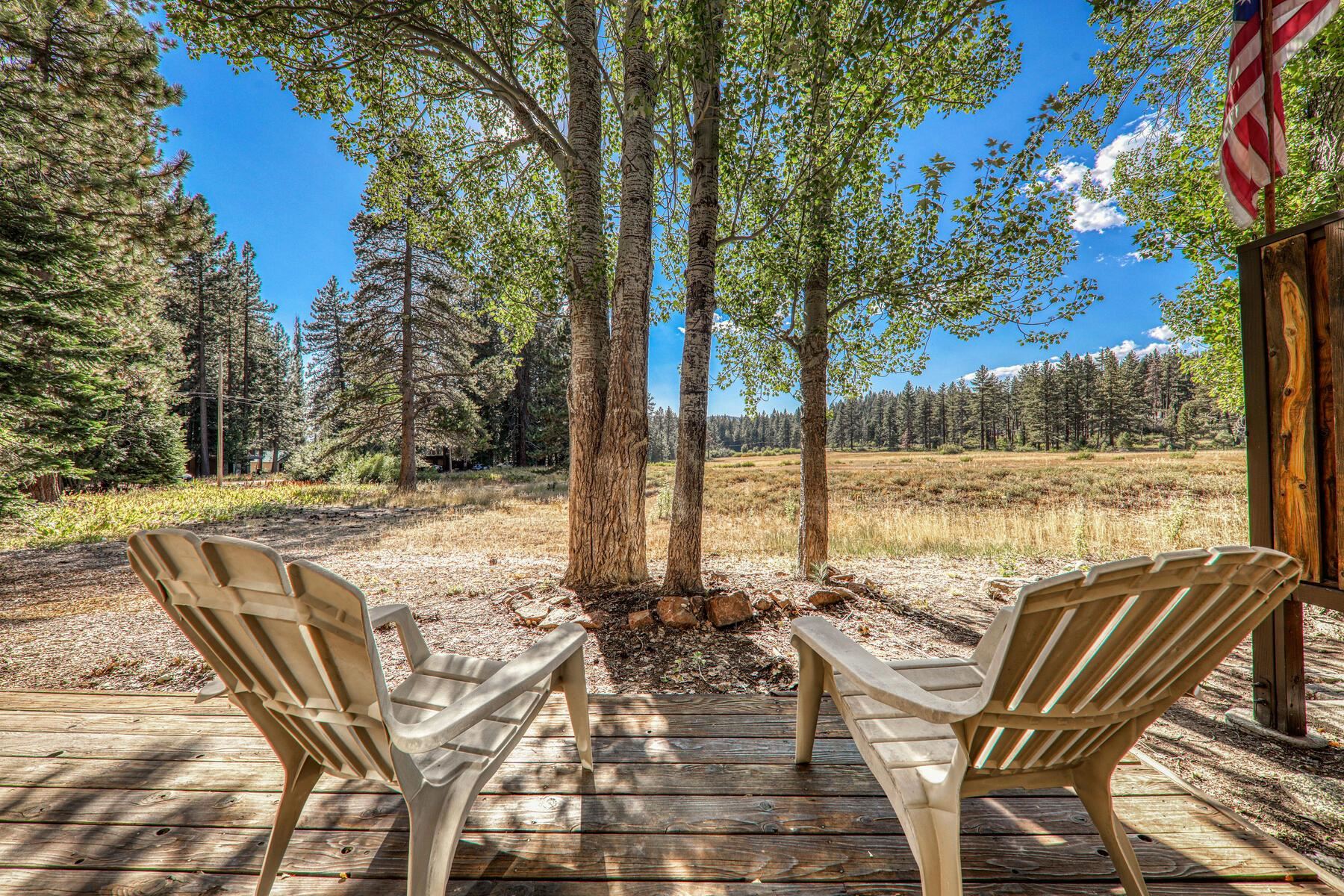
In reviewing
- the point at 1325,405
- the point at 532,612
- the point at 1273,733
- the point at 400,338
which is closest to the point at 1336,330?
the point at 1325,405

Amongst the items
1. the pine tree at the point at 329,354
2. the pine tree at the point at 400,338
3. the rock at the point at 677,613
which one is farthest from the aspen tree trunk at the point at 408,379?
the rock at the point at 677,613

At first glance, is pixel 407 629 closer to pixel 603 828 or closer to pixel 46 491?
pixel 603 828

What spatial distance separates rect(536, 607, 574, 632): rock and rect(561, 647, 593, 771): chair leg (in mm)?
1795

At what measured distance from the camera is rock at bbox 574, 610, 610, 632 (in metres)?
3.49

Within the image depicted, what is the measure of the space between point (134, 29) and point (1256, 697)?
10.5m

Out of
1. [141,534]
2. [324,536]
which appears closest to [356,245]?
[324,536]

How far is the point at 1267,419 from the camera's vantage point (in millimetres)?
2287

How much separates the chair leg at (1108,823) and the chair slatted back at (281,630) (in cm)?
188

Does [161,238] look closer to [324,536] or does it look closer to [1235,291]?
[324,536]

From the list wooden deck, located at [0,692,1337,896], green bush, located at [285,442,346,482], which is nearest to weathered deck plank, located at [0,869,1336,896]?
wooden deck, located at [0,692,1337,896]

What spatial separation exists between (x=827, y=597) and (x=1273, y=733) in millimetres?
2358

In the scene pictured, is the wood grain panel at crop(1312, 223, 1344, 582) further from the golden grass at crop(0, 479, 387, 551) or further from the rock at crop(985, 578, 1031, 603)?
the golden grass at crop(0, 479, 387, 551)

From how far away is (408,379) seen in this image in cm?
1518

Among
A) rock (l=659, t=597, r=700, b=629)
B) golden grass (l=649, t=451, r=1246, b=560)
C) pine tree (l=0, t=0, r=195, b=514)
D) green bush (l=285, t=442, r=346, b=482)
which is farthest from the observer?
green bush (l=285, t=442, r=346, b=482)
